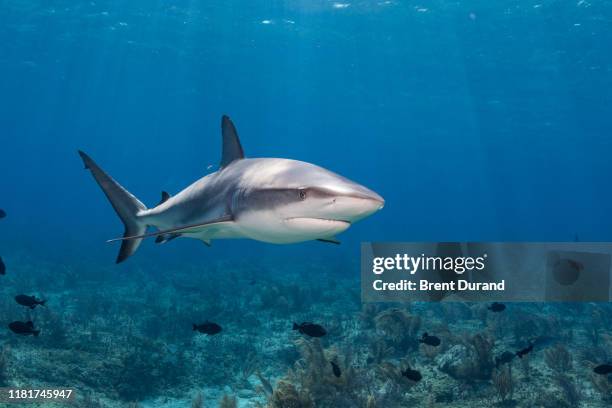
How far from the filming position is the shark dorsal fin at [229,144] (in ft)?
19.5

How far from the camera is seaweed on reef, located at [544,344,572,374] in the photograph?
360 inches

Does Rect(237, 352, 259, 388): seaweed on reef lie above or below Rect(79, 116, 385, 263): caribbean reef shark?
below

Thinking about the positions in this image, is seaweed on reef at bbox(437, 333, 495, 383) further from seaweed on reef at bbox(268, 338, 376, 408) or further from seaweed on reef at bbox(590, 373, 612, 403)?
seaweed on reef at bbox(268, 338, 376, 408)

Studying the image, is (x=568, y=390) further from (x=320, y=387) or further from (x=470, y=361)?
(x=320, y=387)

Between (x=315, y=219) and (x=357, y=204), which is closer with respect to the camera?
(x=357, y=204)

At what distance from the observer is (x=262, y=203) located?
402 centimetres

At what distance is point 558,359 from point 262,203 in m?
8.36

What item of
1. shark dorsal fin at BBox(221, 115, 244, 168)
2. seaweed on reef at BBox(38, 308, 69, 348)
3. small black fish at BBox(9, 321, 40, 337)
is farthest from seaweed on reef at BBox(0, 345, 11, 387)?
shark dorsal fin at BBox(221, 115, 244, 168)

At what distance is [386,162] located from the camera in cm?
11106

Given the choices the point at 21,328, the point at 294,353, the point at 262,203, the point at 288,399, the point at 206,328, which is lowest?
the point at 294,353

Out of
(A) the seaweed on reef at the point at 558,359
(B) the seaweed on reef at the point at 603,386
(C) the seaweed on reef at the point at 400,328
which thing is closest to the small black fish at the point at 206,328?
(C) the seaweed on reef at the point at 400,328

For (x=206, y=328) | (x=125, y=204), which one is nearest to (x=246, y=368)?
(x=206, y=328)

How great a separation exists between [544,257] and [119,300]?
1529cm

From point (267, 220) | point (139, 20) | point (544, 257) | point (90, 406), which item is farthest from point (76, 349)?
point (139, 20)
